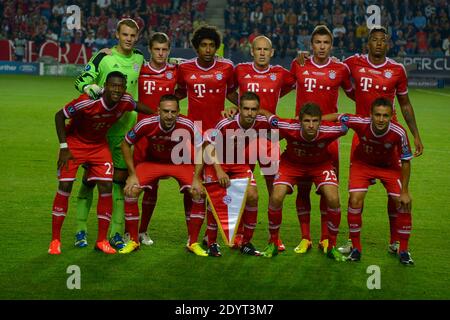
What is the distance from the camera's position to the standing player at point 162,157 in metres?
8.32

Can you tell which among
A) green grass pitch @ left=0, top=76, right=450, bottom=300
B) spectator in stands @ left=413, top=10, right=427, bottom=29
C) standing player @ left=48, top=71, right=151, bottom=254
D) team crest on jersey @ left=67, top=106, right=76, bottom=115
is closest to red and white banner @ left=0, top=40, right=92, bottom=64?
spectator in stands @ left=413, top=10, right=427, bottom=29

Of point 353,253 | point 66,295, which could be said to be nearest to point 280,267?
point 353,253

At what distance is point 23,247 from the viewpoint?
8.34 meters

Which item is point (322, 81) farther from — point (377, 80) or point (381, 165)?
point (381, 165)

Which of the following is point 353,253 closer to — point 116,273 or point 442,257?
point 442,257

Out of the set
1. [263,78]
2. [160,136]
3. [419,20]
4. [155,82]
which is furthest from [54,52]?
[160,136]

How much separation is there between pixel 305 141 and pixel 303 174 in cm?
33

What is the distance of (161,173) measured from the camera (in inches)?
333

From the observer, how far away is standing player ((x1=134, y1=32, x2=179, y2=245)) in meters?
8.80

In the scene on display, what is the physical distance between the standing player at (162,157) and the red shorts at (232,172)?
0.16 metres

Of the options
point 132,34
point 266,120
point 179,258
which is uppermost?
point 132,34

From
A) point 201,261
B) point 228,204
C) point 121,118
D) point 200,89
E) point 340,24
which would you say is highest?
point 340,24

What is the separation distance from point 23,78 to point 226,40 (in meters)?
7.44

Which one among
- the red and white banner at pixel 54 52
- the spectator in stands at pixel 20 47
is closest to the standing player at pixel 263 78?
the red and white banner at pixel 54 52
